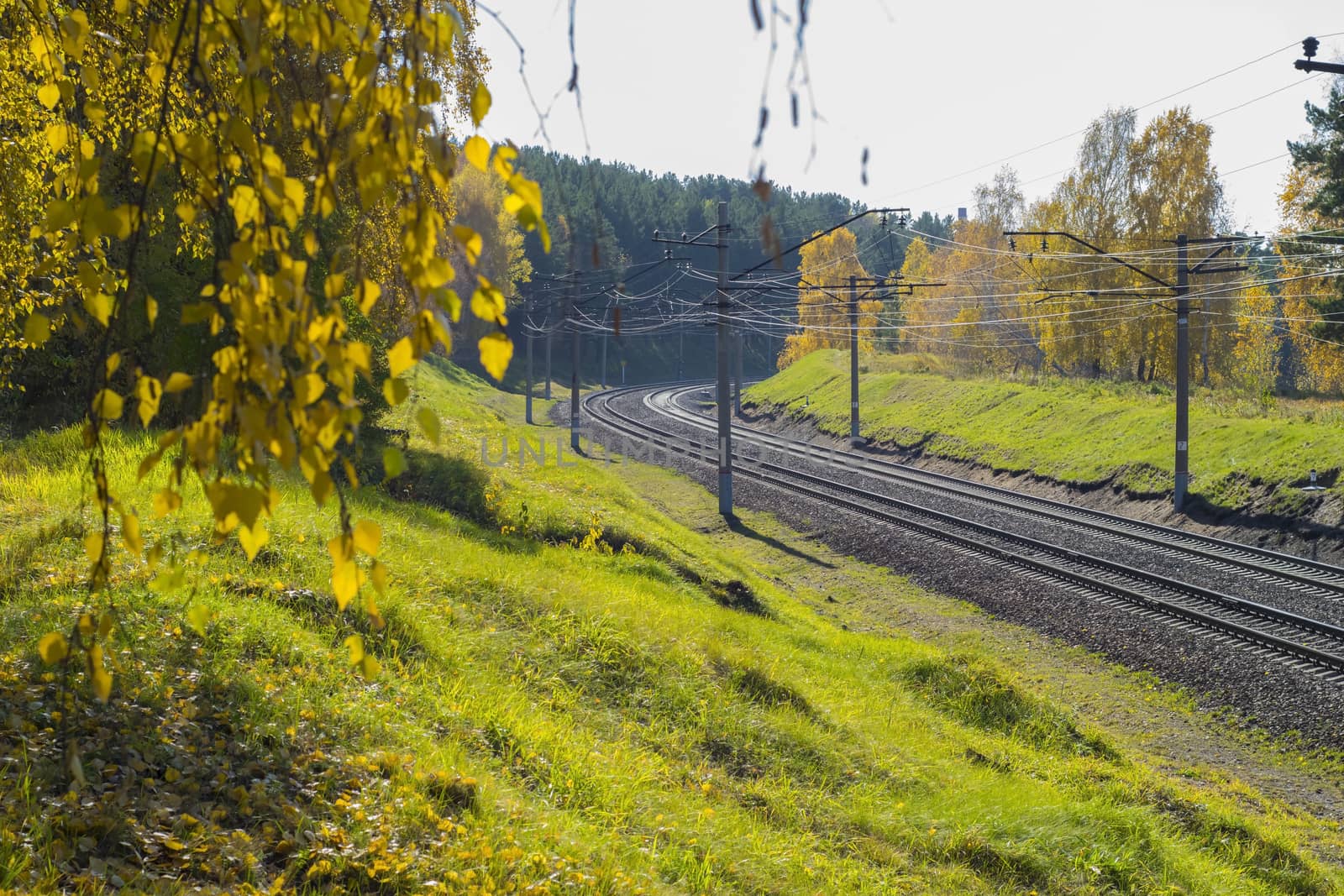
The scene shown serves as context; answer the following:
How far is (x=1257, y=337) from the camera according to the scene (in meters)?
62.0

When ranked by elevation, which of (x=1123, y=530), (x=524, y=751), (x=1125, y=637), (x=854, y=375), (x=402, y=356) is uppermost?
(x=402, y=356)

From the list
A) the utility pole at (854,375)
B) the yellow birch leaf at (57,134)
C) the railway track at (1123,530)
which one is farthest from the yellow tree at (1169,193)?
the yellow birch leaf at (57,134)

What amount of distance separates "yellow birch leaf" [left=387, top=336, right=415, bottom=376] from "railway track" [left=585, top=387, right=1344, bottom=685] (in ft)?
45.8

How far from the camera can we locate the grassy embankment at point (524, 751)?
5.05 metres

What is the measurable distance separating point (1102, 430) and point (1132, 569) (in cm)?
1520

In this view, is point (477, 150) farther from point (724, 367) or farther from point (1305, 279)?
point (1305, 279)

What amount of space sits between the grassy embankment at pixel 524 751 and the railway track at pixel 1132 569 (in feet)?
13.7

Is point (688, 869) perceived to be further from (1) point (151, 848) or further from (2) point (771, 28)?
(2) point (771, 28)

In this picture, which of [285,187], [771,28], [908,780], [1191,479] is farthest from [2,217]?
[1191,479]

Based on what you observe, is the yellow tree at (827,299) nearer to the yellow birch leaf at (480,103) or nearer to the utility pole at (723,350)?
the utility pole at (723,350)

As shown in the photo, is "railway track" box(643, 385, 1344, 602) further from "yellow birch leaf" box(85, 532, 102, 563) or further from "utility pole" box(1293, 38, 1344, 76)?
"yellow birch leaf" box(85, 532, 102, 563)

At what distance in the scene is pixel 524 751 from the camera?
6.89 m

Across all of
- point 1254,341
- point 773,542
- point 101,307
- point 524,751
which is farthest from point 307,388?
point 1254,341

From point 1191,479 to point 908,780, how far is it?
68.0ft
